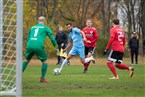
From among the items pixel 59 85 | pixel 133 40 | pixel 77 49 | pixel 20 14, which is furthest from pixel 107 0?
pixel 20 14

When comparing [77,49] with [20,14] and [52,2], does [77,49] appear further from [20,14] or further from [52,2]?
[52,2]

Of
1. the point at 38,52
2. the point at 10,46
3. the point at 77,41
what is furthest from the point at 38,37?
the point at 77,41

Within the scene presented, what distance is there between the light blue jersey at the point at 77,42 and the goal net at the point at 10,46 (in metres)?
5.73

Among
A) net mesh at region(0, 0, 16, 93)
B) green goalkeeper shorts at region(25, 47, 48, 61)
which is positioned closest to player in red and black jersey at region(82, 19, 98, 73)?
green goalkeeper shorts at region(25, 47, 48, 61)

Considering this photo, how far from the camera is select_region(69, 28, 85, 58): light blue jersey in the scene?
57.2 ft

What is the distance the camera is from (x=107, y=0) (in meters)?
58.8

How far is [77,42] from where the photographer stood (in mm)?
17516

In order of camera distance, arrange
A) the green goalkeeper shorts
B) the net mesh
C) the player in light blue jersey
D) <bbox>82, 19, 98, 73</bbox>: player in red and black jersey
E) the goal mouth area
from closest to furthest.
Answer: the goal mouth area
the net mesh
the green goalkeeper shorts
the player in light blue jersey
<bbox>82, 19, 98, 73</bbox>: player in red and black jersey

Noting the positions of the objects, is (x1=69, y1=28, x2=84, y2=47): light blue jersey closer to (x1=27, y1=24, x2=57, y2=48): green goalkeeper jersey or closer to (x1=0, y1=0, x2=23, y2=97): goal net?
(x1=27, y1=24, x2=57, y2=48): green goalkeeper jersey

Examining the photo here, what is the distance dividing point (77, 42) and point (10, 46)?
6.93 m

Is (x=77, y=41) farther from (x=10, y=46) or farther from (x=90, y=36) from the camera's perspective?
(x=10, y=46)

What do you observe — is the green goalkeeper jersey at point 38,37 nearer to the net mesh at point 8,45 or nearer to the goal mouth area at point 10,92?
the net mesh at point 8,45

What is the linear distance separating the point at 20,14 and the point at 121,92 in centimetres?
341

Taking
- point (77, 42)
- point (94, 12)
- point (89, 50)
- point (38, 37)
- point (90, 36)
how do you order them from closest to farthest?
1. point (38, 37)
2. point (77, 42)
3. point (90, 36)
4. point (89, 50)
5. point (94, 12)
